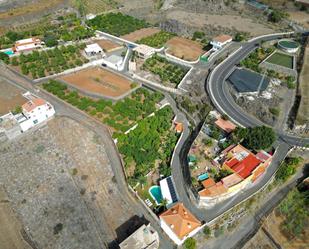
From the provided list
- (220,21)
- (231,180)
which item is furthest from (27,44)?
(231,180)

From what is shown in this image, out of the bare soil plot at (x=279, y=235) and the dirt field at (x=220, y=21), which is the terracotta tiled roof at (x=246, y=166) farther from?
the dirt field at (x=220, y=21)

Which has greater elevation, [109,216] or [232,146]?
[232,146]

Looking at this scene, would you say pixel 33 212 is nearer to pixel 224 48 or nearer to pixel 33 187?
pixel 33 187

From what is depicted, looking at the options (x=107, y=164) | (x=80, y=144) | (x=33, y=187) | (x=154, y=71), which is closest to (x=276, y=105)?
(x=154, y=71)

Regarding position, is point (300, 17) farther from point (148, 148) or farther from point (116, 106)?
point (148, 148)

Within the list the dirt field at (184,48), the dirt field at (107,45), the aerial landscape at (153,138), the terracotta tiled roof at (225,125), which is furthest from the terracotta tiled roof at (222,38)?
the terracotta tiled roof at (225,125)
